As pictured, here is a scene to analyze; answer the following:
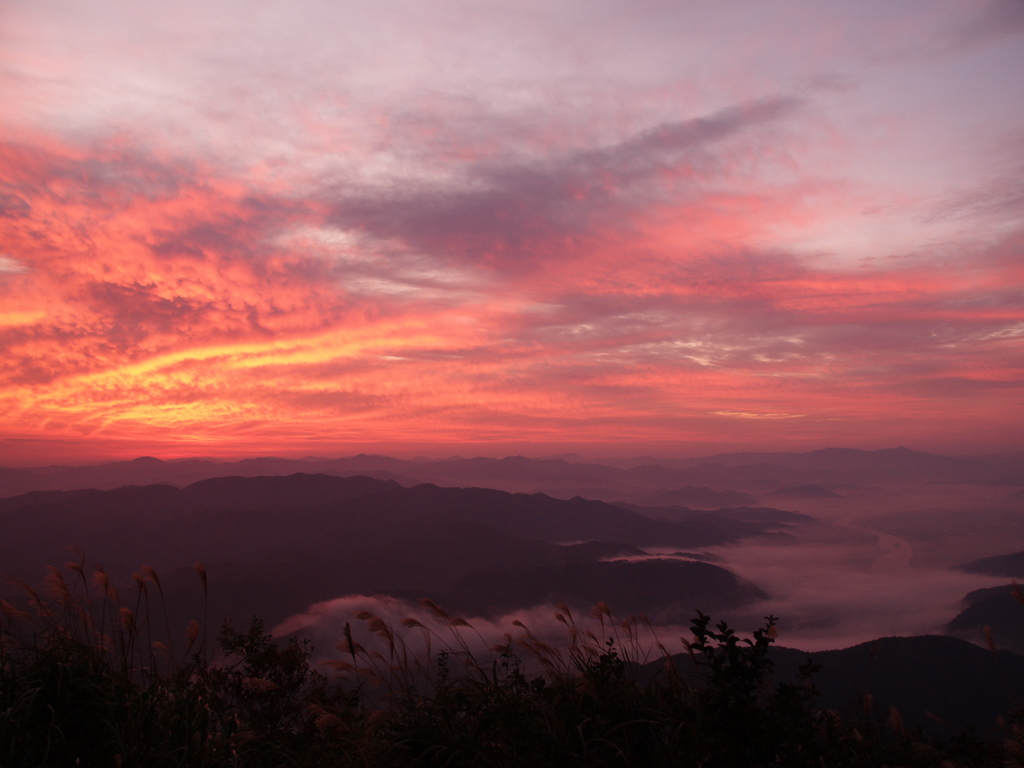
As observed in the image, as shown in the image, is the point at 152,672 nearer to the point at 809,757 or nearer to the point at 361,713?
the point at 361,713

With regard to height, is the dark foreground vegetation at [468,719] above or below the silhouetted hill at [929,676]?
above

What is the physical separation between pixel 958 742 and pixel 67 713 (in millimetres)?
8464

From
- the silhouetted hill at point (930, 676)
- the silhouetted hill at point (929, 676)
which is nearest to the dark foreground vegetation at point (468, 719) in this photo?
the silhouetted hill at point (929, 676)

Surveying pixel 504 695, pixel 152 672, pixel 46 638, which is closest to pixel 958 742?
pixel 504 695

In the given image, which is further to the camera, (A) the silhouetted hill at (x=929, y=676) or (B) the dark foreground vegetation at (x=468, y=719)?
(A) the silhouetted hill at (x=929, y=676)

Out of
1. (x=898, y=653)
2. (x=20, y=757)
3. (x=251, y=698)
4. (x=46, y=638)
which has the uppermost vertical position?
(x=46, y=638)

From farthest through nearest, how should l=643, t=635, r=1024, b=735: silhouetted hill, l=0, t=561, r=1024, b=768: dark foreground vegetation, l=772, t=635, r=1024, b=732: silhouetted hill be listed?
l=772, t=635, r=1024, b=732: silhouetted hill → l=643, t=635, r=1024, b=735: silhouetted hill → l=0, t=561, r=1024, b=768: dark foreground vegetation

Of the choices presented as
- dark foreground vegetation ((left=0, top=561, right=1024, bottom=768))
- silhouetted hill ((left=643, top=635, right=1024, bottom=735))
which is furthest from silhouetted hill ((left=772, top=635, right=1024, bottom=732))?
dark foreground vegetation ((left=0, top=561, right=1024, bottom=768))

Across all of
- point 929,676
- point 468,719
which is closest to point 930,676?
point 929,676

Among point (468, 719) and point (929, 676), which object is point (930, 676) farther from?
point (468, 719)

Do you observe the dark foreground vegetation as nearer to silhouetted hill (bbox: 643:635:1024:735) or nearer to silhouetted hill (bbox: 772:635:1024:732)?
silhouetted hill (bbox: 643:635:1024:735)

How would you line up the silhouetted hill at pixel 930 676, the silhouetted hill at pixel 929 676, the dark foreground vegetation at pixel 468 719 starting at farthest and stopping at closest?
the silhouetted hill at pixel 930 676, the silhouetted hill at pixel 929 676, the dark foreground vegetation at pixel 468 719

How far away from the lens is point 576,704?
5320mm

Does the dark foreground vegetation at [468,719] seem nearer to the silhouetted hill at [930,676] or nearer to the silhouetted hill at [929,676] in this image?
the silhouetted hill at [929,676]
